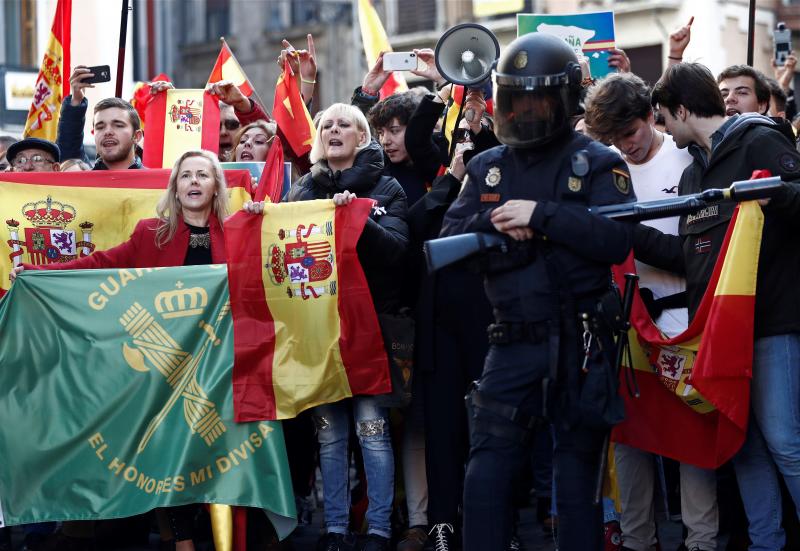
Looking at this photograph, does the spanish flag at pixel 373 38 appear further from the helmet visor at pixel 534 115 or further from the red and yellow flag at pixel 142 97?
the helmet visor at pixel 534 115

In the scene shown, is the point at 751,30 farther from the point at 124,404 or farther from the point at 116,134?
the point at 124,404

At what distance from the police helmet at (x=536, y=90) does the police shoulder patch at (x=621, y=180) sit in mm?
245

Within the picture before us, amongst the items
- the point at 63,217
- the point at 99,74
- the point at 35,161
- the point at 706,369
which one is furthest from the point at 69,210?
the point at 706,369

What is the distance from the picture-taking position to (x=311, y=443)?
7324mm

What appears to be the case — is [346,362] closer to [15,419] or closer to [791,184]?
[15,419]

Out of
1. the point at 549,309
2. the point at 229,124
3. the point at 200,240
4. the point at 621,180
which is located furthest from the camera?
the point at 229,124

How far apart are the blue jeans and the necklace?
269cm

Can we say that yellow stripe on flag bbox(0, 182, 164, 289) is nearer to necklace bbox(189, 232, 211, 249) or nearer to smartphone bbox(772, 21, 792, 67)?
necklace bbox(189, 232, 211, 249)

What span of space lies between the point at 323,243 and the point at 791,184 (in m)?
2.22

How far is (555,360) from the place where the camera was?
16.5ft

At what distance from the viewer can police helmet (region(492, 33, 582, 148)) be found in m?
5.15

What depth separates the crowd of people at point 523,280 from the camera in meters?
5.09

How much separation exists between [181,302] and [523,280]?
215 cm

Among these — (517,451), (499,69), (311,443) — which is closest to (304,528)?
(311,443)
